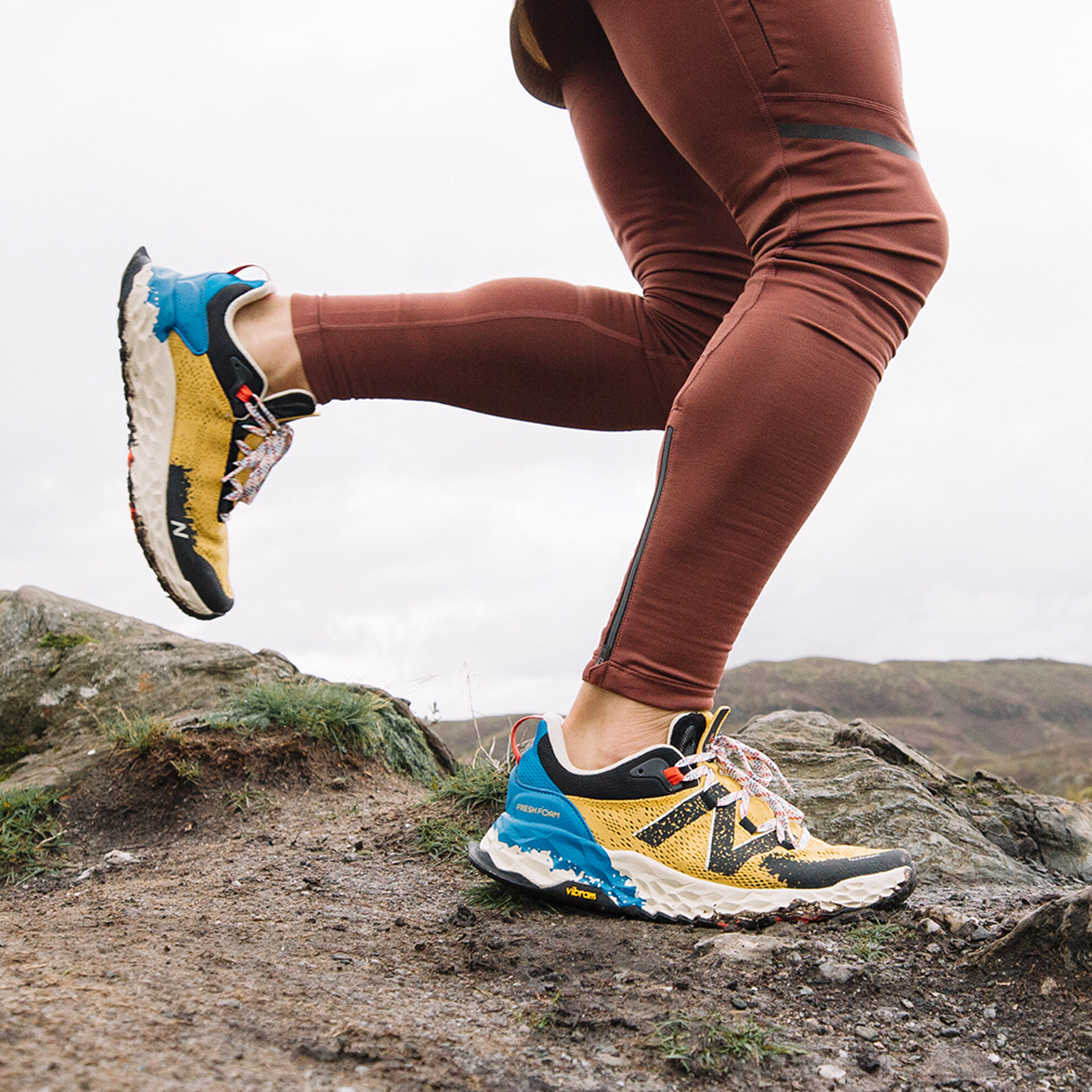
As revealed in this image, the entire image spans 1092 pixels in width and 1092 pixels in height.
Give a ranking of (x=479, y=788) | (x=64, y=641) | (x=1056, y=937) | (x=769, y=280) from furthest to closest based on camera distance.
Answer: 1. (x=64, y=641)
2. (x=479, y=788)
3. (x=769, y=280)
4. (x=1056, y=937)

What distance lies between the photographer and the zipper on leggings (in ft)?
5.16

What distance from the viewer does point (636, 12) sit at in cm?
152

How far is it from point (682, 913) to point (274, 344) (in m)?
1.32

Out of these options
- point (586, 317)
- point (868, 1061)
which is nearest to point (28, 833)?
point (586, 317)

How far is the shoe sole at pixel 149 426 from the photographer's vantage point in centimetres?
185

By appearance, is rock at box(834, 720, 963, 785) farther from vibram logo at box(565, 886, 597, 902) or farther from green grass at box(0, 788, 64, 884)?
green grass at box(0, 788, 64, 884)

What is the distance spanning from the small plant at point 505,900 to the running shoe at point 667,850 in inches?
2.3

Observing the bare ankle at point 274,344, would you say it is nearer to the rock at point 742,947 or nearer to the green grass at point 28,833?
the rock at point 742,947

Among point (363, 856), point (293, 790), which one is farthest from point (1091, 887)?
point (293, 790)

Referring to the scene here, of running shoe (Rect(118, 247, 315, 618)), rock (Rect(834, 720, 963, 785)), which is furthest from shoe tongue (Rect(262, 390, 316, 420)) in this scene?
rock (Rect(834, 720, 963, 785))

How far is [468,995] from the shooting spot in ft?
4.25

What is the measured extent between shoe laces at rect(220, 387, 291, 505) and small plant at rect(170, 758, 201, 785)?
4.12 ft

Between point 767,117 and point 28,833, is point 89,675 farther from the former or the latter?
point 767,117
